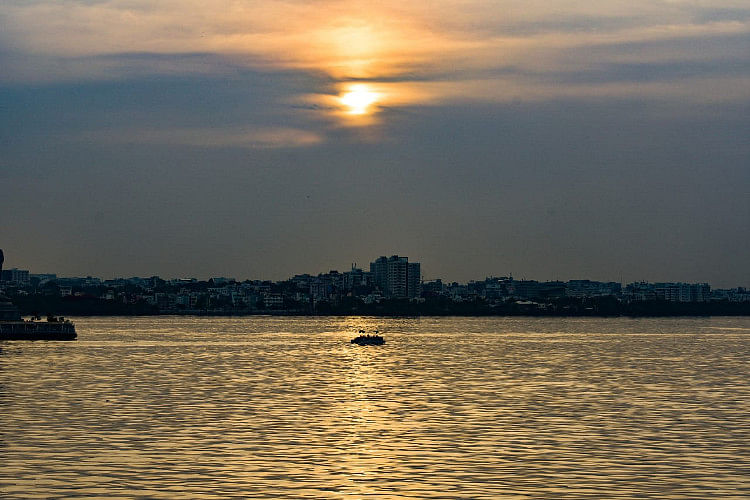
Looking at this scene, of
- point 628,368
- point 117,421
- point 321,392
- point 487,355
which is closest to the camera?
point 117,421

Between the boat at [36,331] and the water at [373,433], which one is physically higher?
the boat at [36,331]

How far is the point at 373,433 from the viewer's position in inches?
2149

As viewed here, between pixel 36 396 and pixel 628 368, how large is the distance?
56.2m

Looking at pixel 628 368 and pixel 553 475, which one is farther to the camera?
pixel 628 368

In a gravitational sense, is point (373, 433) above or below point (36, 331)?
A: below

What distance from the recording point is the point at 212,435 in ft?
175

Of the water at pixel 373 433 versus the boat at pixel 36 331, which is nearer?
the water at pixel 373 433

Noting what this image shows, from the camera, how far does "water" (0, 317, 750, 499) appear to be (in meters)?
40.0

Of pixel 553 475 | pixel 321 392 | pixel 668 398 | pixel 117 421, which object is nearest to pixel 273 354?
pixel 321 392

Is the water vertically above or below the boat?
below

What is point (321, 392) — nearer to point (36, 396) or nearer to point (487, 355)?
point (36, 396)

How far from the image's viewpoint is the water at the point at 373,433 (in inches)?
1576

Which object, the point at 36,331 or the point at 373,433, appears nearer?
the point at 373,433

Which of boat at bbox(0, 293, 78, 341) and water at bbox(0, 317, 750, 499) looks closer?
water at bbox(0, 317, 750, 499)
